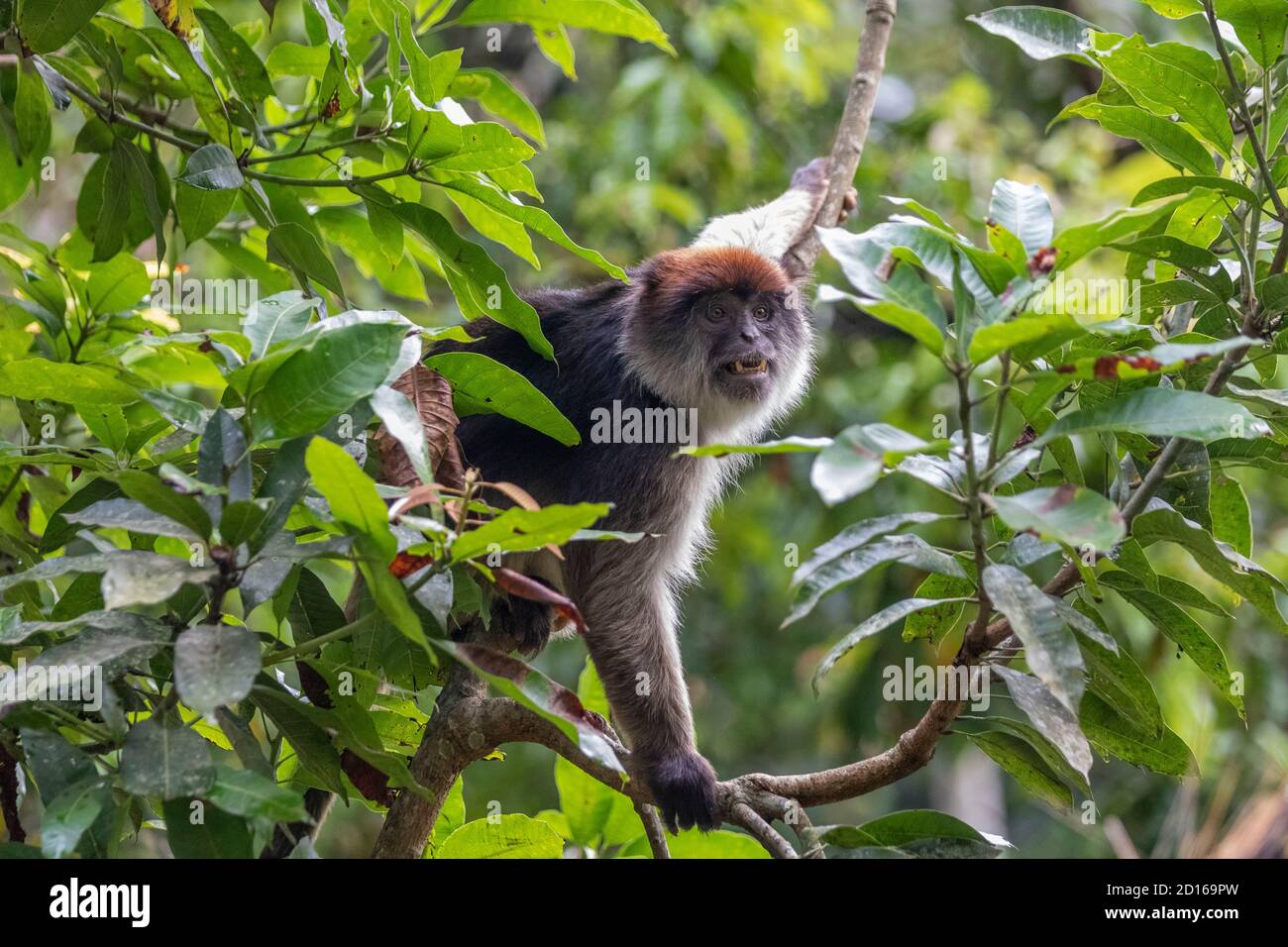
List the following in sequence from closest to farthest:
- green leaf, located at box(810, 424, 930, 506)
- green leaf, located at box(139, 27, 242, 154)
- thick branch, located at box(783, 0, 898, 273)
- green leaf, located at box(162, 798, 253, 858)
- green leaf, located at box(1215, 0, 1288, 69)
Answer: green leaf, located at box(810, 424, 930, 506)
green leaf, located at box(162, 798, 253, 858)
green leaf, located at box(1215, 0, 1288, 69)
green leaf, located at box(139, 27, 242, 154)
thick branch, located at box(783, 0, 898, 273)

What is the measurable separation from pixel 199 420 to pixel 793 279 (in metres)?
3.05

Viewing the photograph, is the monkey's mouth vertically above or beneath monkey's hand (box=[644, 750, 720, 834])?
above

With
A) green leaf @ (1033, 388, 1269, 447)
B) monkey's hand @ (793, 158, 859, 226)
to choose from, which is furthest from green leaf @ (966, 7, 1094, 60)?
monkey's hand @ (793, 158, 859, 226)

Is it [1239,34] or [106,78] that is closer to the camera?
[1239,34]

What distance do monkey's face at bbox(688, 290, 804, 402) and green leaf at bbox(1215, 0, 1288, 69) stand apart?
7.13ft

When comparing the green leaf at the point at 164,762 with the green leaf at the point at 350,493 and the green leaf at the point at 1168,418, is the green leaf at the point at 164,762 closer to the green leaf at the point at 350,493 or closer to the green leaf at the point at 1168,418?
the green leaf at the point at 350,493

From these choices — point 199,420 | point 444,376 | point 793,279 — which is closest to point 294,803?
point 199,420

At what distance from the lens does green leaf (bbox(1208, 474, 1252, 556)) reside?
10.5ft

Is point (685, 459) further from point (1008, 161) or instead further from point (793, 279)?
point (1008, 161)

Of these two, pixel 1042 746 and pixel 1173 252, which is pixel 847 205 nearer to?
pixel 1173 252

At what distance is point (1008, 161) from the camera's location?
9.63 meters

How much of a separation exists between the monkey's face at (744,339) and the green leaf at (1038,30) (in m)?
1.81

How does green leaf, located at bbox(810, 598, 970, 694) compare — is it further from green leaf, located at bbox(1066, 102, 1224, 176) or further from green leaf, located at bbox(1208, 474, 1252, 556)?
green leaf, located at bbox(1066, 102, 1224, 176)
